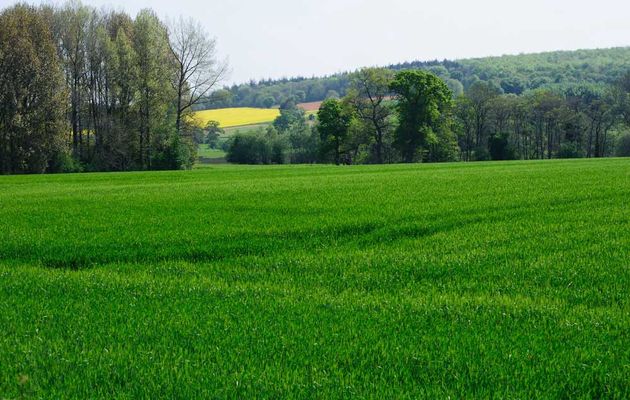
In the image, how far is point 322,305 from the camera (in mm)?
7852

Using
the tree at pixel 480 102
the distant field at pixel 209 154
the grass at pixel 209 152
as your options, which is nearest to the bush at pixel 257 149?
the distant field at pixel 209 154

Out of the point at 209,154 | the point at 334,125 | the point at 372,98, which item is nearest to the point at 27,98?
the point at 334,125

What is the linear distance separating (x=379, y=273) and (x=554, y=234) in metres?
5.09

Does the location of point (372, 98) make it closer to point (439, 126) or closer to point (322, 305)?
point (439, 126)

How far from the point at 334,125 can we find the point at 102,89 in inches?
1522

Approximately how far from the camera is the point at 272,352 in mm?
6078

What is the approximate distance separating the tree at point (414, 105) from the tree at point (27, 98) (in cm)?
5032

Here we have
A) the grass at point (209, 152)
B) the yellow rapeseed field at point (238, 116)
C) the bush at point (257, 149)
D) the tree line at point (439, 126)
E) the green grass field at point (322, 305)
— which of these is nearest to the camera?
the green grass field at point (322, 305)

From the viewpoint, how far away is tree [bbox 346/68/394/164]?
292 feet

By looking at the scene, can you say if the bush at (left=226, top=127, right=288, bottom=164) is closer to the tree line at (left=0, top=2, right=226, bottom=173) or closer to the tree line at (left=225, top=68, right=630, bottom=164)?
the tree line at (left=225, top=68, right=630, bottom=164)

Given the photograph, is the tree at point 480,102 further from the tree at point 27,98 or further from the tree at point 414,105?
the tree at point 27,98

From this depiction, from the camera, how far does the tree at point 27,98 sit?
54750 mm

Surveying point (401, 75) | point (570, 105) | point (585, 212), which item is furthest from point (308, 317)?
point (570, 105)

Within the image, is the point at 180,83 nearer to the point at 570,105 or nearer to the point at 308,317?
the point at 308,317
